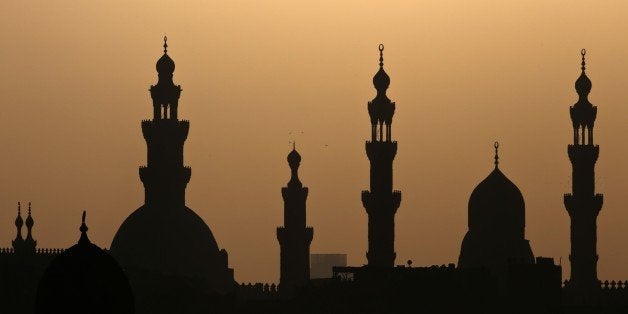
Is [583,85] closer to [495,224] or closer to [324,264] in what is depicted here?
[495,224]

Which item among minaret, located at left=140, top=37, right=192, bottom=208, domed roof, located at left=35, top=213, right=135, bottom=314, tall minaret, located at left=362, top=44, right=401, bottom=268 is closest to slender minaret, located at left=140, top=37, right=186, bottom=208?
minaret, located at left=140, top=37, right=192, bottom=208

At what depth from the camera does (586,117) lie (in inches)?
3686

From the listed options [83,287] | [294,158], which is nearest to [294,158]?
[294,158]

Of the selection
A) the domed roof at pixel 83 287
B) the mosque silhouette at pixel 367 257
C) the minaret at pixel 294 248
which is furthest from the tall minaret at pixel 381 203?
the domed roof at pixel 83 287

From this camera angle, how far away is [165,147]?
95875 millimetres

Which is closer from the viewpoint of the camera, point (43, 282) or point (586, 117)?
point (43, 282)

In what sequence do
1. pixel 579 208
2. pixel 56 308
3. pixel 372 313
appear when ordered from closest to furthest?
pixel 56 308 → pixel 372 313 → pixel 579 208

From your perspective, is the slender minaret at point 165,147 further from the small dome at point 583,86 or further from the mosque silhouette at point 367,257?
the small dome at point 583,86

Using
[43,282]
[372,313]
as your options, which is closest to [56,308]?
[43,282]

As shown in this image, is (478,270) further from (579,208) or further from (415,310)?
(579,208)

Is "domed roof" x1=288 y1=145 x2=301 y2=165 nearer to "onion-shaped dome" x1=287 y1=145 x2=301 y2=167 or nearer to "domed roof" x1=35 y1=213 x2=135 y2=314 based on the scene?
"onion-shaped dome" x1=287 y1=145 x2=301 y2=167

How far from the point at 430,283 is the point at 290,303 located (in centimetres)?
575

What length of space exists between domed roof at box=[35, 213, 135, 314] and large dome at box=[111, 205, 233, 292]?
185 ft

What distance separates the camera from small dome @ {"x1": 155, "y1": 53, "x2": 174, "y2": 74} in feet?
317
